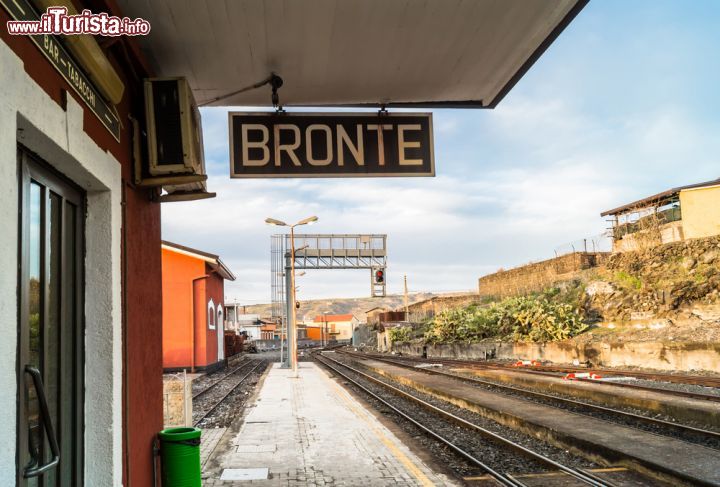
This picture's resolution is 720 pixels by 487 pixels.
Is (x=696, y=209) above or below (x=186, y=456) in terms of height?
above

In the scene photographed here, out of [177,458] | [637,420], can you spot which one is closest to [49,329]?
[177,458]

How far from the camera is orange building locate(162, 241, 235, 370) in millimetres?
26328

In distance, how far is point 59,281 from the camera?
10.8 ft

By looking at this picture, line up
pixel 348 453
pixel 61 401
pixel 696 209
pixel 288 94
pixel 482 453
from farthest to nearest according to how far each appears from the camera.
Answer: pixel 696 209 < pixel 482 453 < pixel 348 453 < pixel 288 94 < pixel 61 401

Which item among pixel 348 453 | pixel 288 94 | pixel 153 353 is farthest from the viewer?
pixel 348 453

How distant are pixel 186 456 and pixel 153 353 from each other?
2.73 ft

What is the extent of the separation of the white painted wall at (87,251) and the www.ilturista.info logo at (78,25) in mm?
188

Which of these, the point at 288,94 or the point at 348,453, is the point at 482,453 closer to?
the point at 348,453

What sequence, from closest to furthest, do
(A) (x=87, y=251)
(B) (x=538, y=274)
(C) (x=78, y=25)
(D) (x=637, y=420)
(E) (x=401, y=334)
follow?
(C) (x=78, y=25)
(A) (x=87, y=251)
(D) (x=637, y=420)
(B) (x=538, y=274)
(E) (x=401, y=334)

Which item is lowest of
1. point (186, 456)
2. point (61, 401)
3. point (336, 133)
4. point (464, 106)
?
point (186, 456)

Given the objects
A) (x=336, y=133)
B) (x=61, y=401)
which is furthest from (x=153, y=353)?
(x=336, y=133)

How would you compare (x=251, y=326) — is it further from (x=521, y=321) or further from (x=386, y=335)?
(x=521, y=321)

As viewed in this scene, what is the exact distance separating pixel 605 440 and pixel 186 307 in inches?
807

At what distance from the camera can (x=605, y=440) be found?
9.45 m
